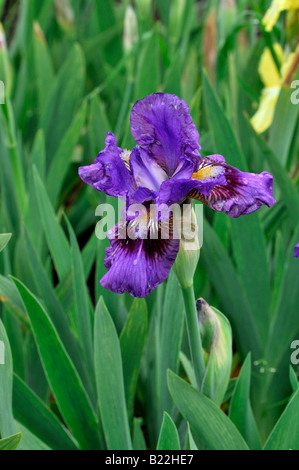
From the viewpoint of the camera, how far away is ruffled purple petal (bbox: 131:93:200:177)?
516 millimetres

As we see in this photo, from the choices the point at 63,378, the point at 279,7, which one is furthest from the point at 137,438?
the point at 279,7

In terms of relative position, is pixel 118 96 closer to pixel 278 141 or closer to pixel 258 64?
pixel 258 64

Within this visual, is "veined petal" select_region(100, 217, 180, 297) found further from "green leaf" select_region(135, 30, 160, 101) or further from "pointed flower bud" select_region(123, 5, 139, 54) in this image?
"pointed flower bud" select_region(123, 5, 139, 54)

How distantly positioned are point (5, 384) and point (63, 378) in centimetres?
18

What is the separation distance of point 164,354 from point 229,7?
0.84 metres

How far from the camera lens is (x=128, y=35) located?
4.17ft

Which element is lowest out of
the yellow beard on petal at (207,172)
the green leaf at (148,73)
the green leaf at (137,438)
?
the green leaf at (137,438)

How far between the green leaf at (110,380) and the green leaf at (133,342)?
0.08 m

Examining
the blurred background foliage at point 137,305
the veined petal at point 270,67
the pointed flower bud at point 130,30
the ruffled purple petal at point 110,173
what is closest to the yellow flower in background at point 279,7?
the blurred background foliage at point 137,305

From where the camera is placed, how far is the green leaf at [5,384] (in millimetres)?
588

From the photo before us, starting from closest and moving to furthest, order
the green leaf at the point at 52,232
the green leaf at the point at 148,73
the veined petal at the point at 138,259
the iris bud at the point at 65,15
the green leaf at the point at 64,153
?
the veined petal at the point at 138,259, the green leaf at the point at 52,232, the green leaf at the point at 148,73, the green leaf at the point at 64,153, the iris bud at the point at 65,15

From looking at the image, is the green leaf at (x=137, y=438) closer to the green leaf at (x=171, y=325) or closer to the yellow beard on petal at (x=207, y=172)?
the green leaf at (x=171, y=325)

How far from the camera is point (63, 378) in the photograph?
30.8 inches

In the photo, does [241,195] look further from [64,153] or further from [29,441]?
[64,153]
